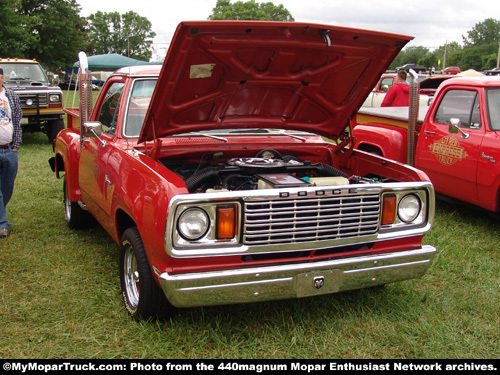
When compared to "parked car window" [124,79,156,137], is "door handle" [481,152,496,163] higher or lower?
lower

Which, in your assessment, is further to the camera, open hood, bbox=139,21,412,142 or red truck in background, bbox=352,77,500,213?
red truck in background, bbox=352,77,500,213

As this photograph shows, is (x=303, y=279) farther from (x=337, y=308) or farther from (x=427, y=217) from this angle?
(x=427, y=217)

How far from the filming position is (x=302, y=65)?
3.61 meters

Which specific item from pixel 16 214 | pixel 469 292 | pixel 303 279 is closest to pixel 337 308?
pixel 303 279

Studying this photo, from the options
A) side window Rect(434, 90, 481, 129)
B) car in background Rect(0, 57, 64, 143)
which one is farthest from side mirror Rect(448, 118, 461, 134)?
car in background Rect(0, 57, 64, 143)

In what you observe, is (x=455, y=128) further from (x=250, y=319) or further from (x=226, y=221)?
(x=226, y=221)

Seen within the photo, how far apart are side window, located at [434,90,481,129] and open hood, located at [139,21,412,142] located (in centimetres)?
202

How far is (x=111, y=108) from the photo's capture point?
14.2 ft

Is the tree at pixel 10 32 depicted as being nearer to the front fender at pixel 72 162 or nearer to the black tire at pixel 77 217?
the front fender at pixel 72 162

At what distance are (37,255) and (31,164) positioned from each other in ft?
16.0

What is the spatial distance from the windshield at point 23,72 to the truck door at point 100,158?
7876 millimetres

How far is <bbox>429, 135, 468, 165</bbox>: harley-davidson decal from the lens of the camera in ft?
17.6

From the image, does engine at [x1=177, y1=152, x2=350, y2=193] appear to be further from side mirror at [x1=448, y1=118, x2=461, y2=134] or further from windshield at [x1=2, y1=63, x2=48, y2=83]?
windshield at [x1=2, y1=63, x2=48, y2=83]

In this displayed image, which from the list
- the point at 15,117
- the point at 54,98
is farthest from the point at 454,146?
the point at 54,98
